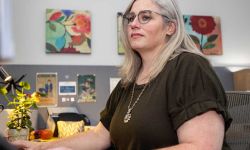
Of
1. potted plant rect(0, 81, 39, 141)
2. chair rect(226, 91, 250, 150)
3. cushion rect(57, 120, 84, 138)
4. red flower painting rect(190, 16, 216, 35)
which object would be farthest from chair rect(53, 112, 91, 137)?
red flower painting rect(190, 16, 216, 35)

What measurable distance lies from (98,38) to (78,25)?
0.58 feet

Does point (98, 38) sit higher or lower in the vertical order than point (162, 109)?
higher

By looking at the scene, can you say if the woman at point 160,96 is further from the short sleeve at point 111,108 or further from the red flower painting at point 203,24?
the red flower painting at point 203,24

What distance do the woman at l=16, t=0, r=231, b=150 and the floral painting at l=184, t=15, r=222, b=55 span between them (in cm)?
141

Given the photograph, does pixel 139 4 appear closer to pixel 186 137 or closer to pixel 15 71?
pixel 186 137

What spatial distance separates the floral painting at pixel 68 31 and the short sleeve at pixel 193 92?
150 centimetres

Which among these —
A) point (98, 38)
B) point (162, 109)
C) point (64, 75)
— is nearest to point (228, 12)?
point (98, 38)

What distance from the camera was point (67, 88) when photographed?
2.26m

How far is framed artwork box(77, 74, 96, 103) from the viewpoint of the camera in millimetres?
2273

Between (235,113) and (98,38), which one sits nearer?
(235,113)

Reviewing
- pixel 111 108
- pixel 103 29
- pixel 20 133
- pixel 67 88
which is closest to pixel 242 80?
pixel 103 29

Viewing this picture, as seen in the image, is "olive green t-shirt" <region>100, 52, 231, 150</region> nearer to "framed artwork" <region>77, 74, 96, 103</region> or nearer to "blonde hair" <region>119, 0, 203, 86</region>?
"blonde hair" <region>119, 0, 203, 86</region>

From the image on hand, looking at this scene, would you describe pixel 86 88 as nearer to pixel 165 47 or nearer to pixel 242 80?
pixel 242 80

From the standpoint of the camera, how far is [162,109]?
2.89 feet
